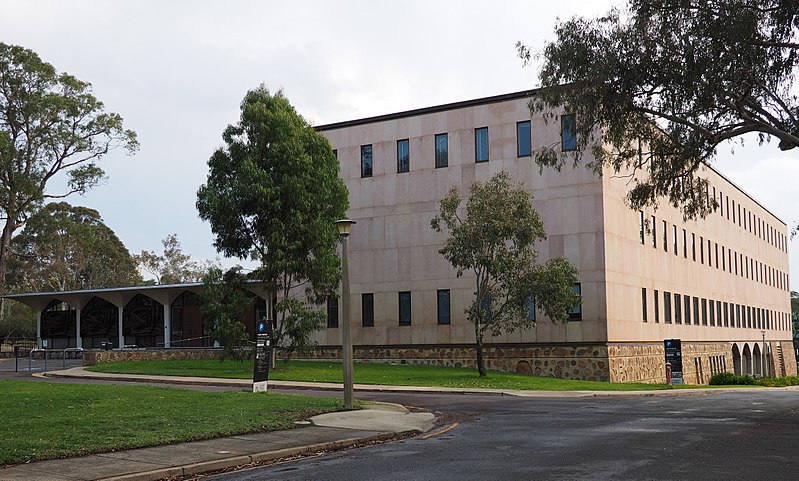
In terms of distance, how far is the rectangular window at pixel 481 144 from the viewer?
149 feet

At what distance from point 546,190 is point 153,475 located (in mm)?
34448

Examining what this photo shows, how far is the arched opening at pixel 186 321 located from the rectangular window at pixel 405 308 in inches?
697

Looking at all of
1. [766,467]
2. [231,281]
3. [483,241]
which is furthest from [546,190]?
[766,467]

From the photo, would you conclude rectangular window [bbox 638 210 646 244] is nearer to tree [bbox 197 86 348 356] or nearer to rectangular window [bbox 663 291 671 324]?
rectangular window [bbox 663 291 671 324]

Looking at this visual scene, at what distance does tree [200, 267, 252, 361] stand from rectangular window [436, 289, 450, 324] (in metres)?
12.0

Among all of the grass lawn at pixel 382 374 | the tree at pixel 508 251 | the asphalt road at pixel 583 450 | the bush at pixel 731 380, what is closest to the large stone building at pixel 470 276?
the grass lawn at pixel 382 374

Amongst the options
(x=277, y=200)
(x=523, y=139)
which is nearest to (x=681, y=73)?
(x=277, y=200)

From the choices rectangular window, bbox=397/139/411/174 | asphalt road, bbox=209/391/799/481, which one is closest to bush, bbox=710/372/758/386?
rectangular window, bbox=397/139/411/174

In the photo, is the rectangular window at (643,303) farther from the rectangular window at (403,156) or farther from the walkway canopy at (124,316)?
the walkway canopy at (124,316)

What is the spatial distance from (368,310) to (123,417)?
31.6 metres

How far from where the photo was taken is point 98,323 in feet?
208

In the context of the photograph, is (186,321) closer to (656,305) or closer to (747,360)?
(656,305)

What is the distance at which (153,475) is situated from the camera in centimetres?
1141

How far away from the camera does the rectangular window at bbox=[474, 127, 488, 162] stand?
1784 inches
